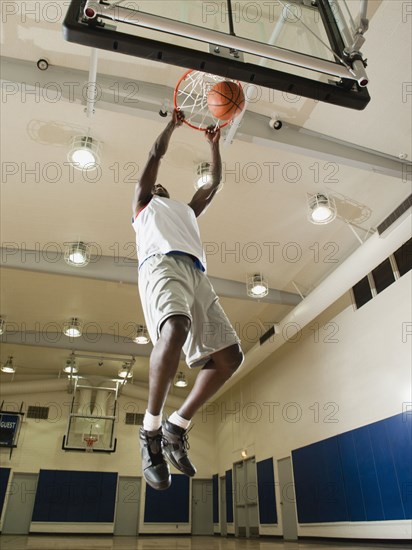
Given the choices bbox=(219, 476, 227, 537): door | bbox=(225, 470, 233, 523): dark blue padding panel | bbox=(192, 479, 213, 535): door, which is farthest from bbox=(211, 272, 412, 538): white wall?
bbox=(192, 479, 213, 535): door

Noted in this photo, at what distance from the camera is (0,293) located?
8.78m

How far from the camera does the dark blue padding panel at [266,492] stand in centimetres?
961

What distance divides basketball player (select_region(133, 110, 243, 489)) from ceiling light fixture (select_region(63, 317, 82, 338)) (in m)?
7.32

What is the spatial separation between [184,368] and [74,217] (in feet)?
24.2

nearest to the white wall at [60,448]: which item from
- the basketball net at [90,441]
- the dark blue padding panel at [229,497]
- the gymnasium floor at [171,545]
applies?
the dark blue padding panel at [229,497]

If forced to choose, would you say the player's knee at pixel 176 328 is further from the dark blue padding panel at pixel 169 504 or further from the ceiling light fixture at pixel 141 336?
the dark blue padding panel at pixel 169 504

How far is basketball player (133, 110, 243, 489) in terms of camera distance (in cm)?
200

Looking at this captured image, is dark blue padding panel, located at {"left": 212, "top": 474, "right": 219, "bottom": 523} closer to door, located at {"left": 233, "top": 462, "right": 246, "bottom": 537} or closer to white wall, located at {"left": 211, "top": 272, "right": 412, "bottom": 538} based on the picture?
door, located at {"left": 233, "top": 462, "right": 246, "bottom": 537}

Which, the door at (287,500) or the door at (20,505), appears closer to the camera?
the door at (287,500)

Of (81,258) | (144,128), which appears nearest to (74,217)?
(81,258)

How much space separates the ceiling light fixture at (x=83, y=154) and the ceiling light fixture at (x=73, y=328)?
5.24m

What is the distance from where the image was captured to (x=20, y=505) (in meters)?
12.6

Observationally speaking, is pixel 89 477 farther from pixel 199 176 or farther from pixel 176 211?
pixel 176 211

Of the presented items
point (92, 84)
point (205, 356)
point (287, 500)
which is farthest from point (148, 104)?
point (287, 500)
